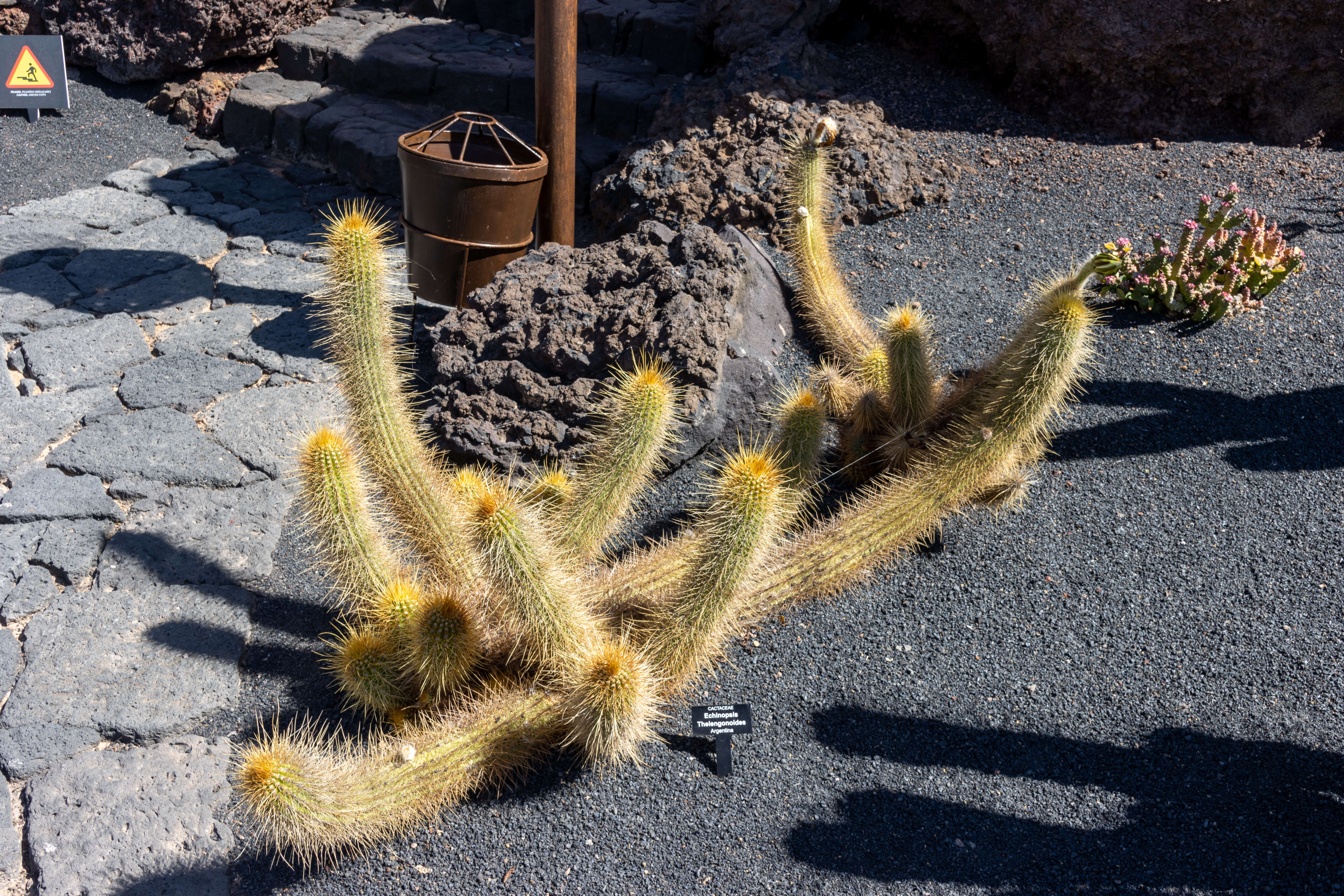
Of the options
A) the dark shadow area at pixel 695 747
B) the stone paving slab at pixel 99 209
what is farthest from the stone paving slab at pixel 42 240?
the dark shadow area at pixel 695 747

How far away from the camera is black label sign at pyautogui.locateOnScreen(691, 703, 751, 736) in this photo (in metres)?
2.36

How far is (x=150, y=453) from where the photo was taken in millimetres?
3508

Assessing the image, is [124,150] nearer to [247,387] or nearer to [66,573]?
[247,387]

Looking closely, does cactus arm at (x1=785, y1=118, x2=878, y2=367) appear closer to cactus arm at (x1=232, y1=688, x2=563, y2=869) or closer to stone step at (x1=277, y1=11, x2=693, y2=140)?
cactus arm at (x1=232, y1=688, x2=563, y2=869)

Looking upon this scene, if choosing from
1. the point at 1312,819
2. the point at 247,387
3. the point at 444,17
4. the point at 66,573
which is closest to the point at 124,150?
the point at 444,17

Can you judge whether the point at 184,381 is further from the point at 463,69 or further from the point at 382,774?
the point at 463,69

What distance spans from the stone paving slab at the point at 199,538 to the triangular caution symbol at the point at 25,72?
4.96m

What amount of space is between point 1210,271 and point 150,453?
14.6 ft

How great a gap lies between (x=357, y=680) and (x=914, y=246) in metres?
3.45

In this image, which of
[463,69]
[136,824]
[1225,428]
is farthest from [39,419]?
[1225,428]

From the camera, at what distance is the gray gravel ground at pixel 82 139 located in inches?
228

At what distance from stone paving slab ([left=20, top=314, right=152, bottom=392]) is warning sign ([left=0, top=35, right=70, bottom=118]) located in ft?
10.6

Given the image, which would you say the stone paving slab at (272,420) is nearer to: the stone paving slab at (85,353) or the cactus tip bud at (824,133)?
the stone paving slab at (85,353)

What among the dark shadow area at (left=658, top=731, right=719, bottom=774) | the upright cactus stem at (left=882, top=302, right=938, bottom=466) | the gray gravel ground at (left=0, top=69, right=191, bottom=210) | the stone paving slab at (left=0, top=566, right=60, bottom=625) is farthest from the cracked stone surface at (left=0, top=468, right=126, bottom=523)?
the gray gravel ground at (left=0, top=69, right=191, bottom=210)
